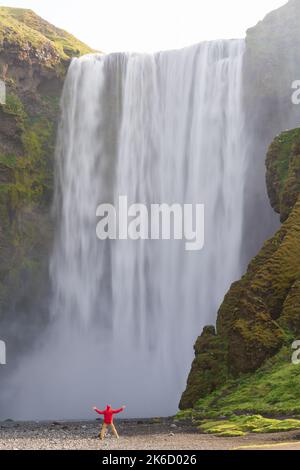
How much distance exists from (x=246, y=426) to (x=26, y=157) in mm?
44048

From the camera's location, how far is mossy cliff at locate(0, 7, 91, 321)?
2377 inches

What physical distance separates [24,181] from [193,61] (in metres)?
20.0

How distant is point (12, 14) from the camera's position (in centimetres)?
8862

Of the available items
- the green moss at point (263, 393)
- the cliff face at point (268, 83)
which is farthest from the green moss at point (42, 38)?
the green moss at point (263, 393)

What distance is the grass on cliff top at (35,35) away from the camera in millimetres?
66812

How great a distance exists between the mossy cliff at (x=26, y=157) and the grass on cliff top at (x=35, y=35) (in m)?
0.15

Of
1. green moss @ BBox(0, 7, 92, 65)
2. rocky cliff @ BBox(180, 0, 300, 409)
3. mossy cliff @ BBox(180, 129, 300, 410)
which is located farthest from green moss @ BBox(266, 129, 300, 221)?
green moss @ BBox(0, 7, 92, 65)

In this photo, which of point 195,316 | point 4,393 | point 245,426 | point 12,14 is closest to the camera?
point 245,426

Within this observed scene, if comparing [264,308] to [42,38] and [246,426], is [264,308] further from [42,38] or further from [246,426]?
[42,38]

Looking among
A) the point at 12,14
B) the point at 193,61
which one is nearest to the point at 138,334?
the point at 193,61

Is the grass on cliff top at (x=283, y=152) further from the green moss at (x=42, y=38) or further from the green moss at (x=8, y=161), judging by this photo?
the green moss at (x=42, y=38)
